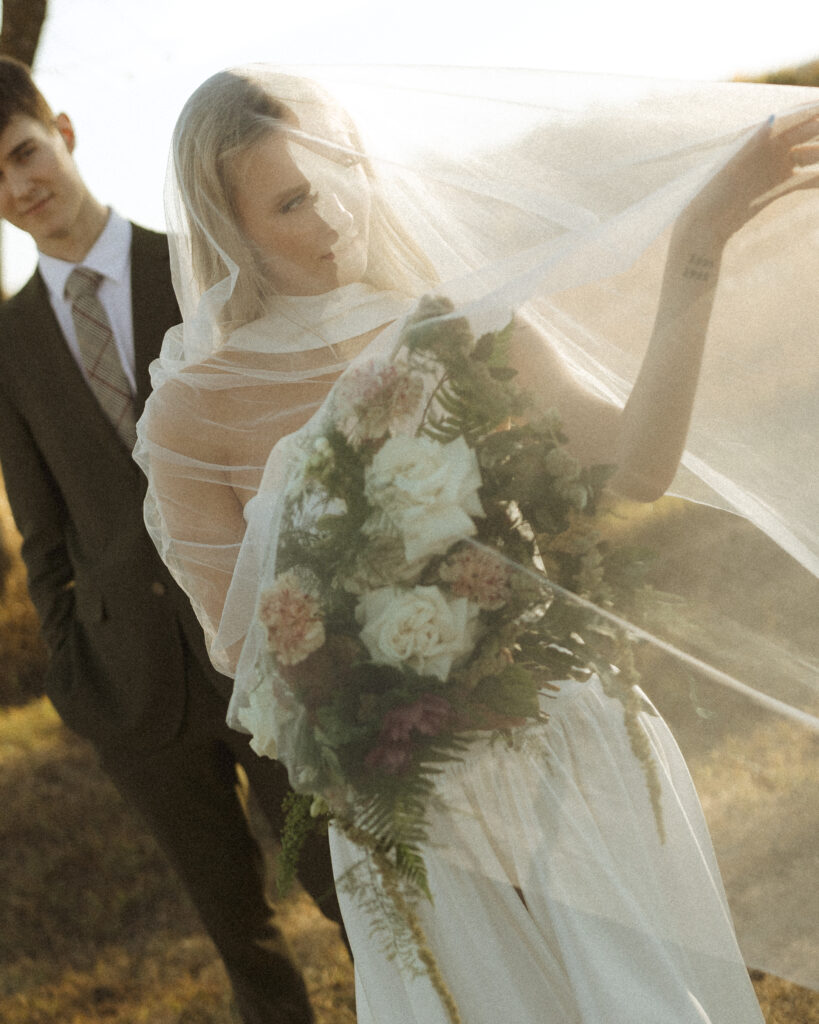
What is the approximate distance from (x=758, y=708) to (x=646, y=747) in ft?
0.82

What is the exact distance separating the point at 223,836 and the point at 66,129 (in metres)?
2.30

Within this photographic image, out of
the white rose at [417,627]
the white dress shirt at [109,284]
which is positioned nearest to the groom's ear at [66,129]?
the white dress shirt at [109,284]

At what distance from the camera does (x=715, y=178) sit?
5.43 feet

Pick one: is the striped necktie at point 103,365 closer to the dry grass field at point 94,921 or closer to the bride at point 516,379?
the bride at point 516,379

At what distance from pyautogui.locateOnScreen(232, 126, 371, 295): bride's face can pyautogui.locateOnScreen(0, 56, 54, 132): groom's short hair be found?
1.30m

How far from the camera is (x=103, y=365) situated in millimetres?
2988

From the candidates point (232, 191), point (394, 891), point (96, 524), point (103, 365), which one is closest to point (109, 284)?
point (103, 365)

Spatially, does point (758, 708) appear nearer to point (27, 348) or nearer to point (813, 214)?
point (813, 214)

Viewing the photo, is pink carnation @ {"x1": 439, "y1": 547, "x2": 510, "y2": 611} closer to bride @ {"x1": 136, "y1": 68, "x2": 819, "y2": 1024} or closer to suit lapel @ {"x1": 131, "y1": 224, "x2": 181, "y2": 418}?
bride @ {"x1": 136, "y1": 68, "x2": 819, "y2": 1024}

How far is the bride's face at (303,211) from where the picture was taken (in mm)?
1984

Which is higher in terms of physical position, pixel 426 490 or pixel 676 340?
pixel 676 340

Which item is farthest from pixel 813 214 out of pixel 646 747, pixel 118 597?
pixel 118 597

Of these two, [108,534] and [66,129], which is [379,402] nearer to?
[108,534]

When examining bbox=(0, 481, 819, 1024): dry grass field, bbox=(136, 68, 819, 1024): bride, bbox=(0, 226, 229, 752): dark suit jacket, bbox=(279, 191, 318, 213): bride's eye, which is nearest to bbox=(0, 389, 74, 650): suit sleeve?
bbox=(0, 226, 229, 752): dark suit jacket
